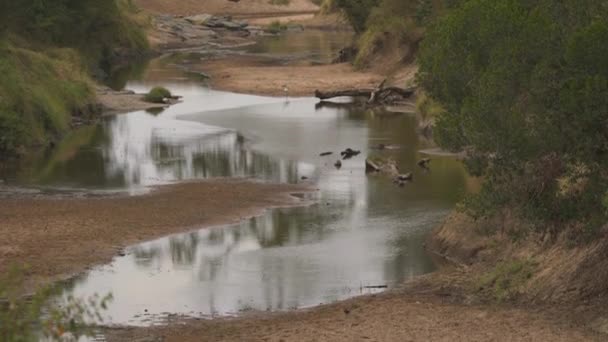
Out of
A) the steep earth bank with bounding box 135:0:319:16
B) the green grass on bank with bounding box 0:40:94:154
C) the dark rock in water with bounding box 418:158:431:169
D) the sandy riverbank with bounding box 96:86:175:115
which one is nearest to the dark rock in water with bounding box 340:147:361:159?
the dark rock in water with bounding box 418:158:431:169

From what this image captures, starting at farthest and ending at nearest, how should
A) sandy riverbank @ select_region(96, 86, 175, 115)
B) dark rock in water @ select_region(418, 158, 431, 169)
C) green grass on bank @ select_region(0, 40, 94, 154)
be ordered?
1. sandy riverbank @ select_region(96, 86, 175, 115)
2. green grass on bank @ select_region(0, 40, 94, 154)
3. dark rock in water @ select_region(418, 158, 431, 169)

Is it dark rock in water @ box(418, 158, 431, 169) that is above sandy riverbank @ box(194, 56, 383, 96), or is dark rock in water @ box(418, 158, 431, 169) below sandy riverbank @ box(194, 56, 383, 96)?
below

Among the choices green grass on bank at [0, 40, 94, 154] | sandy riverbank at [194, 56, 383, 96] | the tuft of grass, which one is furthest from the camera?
sandy riverbank at [194, 56, 383, 96]

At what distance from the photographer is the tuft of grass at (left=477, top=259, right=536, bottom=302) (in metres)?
22.1

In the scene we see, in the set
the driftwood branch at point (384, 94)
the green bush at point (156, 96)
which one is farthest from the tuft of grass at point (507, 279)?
the green bush at point (156, 96)

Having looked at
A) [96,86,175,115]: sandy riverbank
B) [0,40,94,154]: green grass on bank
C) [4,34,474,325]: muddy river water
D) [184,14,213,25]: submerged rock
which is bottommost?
[4,34,474,325]: muddy river water

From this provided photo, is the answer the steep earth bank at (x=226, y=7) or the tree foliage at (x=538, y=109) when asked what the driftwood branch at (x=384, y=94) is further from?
the steep earth bank at (x=226, y=7)

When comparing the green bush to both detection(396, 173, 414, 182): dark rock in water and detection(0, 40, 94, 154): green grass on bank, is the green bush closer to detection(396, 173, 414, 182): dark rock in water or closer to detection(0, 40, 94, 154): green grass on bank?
detection(0, 40, 94, 154): green grass on bank

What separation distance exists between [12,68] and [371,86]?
25.1 meters

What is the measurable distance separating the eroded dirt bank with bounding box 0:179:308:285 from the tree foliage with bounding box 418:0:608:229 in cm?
903

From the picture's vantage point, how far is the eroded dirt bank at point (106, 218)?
89.4 ft

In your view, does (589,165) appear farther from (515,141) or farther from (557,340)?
(557,340)

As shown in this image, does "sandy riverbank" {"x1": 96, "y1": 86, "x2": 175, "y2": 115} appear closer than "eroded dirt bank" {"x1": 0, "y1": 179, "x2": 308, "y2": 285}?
No

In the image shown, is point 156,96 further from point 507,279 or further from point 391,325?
point 391,325
